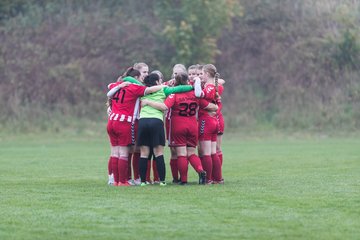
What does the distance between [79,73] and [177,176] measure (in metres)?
23.6

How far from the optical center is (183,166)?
534 inches

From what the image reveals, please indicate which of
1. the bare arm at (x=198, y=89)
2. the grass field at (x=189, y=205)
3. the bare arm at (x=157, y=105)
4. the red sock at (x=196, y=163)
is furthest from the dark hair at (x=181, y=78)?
the grass field at (x=189, y=205)

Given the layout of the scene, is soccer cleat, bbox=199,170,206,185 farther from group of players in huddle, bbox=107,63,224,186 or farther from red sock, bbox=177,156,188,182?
red sock, bbox=177,156,188,182

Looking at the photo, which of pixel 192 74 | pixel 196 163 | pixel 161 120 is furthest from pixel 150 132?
pixel 192 74

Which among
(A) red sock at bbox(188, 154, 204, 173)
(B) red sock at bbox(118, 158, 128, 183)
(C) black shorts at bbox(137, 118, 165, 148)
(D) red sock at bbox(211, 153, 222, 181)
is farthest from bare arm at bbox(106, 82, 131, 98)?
(D) red sock at bbox(211, 153, 222, 181)

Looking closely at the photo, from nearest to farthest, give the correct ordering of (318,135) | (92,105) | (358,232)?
(358,232), (318,135), (92,105)

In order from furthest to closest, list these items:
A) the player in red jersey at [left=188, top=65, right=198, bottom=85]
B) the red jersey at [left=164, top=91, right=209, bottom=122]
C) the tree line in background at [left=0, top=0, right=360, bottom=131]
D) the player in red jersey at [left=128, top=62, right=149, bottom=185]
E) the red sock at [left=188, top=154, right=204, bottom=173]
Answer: the tree line in background at [left=0, top=0, right=360, bottom=131], the player in red jersey at [left=188, top=65, right=198, bottom=85], the player in red jersey at [left=128, top=62, right=149, bottom=185], the red sock at [left=188, top=154, right=204, bottom=173], the red jersey at [left=164, top=91, right=209, bottom=122]

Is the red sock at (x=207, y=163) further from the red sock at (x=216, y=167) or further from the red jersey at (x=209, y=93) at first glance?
the red jersey at (x=209, y=93)

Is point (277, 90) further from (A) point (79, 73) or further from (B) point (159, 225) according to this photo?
(B) point (159, 225)

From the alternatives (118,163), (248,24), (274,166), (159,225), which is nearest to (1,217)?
(159,225)

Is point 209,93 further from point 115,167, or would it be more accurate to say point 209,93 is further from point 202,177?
point 115,167

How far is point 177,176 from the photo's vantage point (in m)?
14.1

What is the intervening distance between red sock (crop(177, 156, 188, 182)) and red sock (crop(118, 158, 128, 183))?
79 cm

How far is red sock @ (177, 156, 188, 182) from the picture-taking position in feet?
44.5
